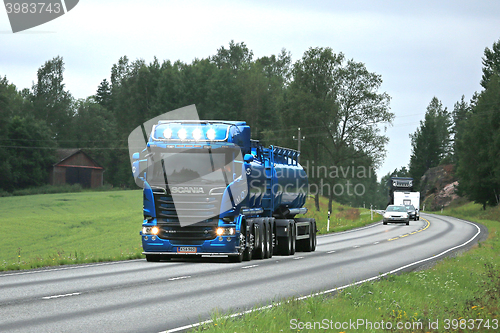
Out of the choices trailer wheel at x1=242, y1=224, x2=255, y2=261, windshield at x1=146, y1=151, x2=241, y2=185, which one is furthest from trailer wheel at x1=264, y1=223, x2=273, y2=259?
windshield at x1=146, y1=151, x2=241, y2=185

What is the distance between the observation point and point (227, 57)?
11919 centimetres

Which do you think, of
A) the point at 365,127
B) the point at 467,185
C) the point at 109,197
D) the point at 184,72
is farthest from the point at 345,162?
the point at 184,72

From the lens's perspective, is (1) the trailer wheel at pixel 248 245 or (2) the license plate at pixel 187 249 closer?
(2) the license plate at pixel 187 249

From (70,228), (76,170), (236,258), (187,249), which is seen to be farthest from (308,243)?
(76,170)

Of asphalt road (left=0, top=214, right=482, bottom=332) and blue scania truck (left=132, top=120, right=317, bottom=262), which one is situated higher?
blue scania truck (left=132, top=120, right=317, bottom=262)

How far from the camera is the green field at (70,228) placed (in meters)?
27.0

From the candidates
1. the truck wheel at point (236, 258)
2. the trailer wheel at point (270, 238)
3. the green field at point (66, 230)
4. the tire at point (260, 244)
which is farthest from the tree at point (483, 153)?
the truck wheel at point (236, 258)

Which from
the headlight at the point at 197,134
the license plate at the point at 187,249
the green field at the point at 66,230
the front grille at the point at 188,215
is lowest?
the green field at the point at 66,230

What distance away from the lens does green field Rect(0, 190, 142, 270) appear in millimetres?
26625

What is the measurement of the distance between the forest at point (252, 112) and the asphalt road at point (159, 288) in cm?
5319

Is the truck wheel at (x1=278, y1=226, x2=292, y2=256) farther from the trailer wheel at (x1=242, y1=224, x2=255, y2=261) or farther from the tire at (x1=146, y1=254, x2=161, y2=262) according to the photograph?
the tire at (x1=146, y1=254, x2=161, y2=262)

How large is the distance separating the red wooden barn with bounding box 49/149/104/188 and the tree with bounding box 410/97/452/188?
239 ft

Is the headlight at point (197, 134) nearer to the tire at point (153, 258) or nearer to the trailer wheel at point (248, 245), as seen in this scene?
the trailer wheel at point (248, 245)

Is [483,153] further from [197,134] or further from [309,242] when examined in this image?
[197,134]
